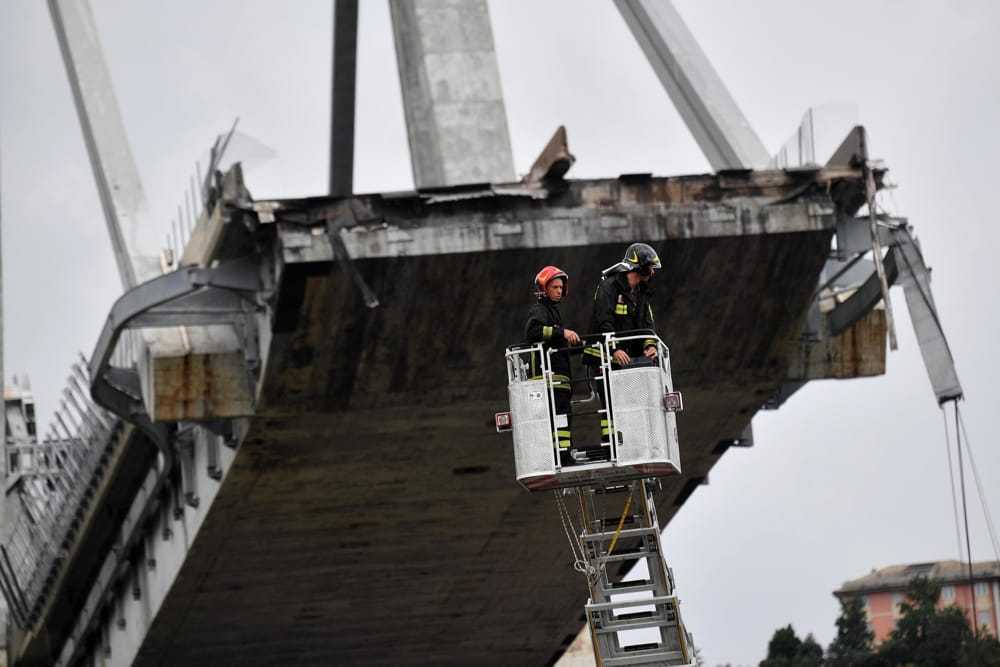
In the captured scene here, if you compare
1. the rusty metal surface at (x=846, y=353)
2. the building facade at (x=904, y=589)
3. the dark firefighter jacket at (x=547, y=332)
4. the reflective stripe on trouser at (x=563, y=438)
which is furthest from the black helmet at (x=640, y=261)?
the building facade at (x=904, y=589)

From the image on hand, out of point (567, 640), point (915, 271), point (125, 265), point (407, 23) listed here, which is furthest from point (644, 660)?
point (567, 640)

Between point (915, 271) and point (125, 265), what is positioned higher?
point (125, 265)

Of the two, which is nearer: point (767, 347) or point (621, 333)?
point (621, 333)

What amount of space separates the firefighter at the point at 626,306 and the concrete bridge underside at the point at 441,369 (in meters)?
10.5

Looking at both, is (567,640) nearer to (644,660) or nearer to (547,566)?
(547,566)

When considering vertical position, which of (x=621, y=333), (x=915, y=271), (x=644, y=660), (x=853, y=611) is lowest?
(x=644, y=660)

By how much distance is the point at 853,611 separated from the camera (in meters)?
126

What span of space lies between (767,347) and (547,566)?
12216mm

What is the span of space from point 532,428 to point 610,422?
720 mm

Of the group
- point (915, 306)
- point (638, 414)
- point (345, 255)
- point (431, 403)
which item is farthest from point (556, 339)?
point (431, 403)

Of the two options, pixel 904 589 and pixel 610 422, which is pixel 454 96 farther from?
pixel 904 589

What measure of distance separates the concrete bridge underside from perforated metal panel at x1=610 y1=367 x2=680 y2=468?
441 inches

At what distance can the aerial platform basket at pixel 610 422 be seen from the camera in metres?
17.8

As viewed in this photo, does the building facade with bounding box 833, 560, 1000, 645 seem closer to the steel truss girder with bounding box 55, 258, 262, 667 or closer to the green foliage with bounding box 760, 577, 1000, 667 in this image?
the green foliage with bounding box 760, 577, 1000, 667
